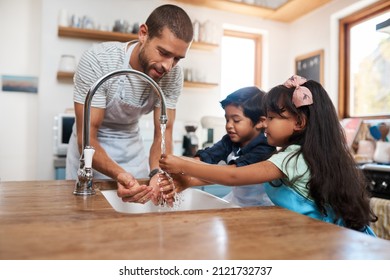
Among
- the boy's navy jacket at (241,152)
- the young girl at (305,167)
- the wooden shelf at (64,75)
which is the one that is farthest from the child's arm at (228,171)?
the wooden shelf at (64,75)

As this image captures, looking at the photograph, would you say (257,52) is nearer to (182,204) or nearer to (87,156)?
(182,204)

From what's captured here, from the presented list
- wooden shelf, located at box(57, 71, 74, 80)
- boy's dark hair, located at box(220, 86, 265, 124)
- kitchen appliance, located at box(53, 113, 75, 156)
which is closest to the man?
boy's dark hair, located at box(220, 86, 265, 124)

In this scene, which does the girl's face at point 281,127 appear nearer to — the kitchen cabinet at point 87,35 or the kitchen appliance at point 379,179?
the kitchen appliance at point 379,179

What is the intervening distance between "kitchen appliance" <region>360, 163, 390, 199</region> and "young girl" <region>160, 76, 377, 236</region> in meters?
1.13

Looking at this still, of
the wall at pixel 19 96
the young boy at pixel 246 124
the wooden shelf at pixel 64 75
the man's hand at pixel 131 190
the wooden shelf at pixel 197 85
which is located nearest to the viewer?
the man's hand at pixel 131 190

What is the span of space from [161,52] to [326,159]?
0.62 m

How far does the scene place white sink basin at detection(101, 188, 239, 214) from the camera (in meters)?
1.14

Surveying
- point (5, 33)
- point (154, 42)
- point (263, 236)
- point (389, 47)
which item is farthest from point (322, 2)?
point (263, 236)

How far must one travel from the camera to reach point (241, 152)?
127cm

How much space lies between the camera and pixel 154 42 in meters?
1.16

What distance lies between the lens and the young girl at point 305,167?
879mm

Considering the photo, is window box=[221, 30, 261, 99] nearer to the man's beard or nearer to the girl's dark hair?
the man's beard
